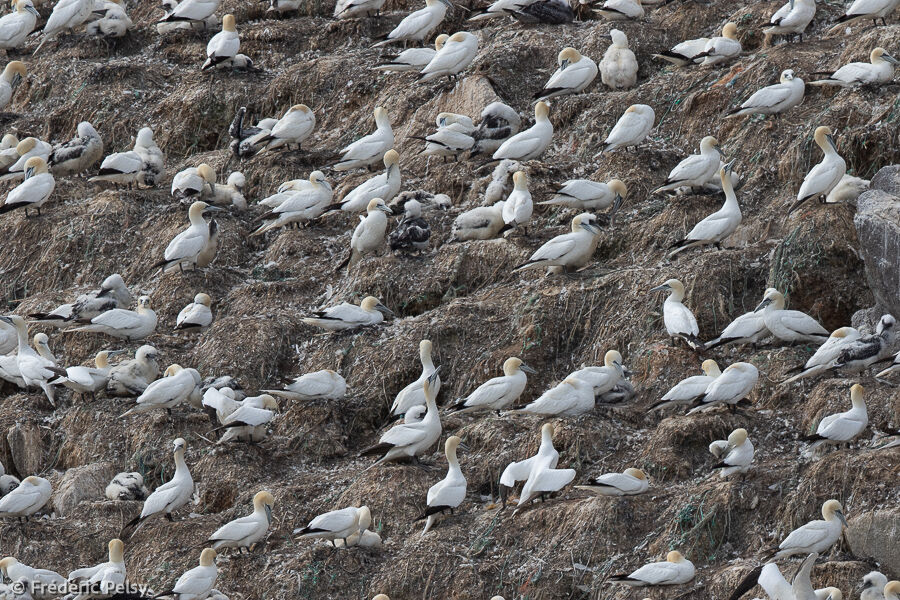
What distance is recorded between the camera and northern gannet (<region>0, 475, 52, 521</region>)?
1414 centimetres

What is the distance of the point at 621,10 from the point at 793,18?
2.64 m

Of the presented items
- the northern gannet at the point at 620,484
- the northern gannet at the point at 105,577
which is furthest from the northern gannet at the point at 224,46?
the northern gannet at the point at 620,484

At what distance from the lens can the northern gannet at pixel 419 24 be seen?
2036 centimetres

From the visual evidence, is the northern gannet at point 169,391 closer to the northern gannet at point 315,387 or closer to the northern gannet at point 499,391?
the northern gannet at point 315,387

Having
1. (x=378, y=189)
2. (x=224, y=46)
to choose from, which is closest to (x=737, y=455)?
(x=378, y=189)

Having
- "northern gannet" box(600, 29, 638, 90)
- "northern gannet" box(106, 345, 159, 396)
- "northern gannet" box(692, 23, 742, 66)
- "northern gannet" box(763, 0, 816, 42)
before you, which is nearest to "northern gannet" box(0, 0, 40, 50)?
"northern gannet" box(600, 29, 638, 90)

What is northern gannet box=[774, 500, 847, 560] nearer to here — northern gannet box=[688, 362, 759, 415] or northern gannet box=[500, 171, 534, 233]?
northern gannet box=[688, 362, 759, 415]

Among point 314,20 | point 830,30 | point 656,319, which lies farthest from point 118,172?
point 830,30

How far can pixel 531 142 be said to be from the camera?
56.7 feet

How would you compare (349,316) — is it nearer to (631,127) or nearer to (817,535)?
(631,127)

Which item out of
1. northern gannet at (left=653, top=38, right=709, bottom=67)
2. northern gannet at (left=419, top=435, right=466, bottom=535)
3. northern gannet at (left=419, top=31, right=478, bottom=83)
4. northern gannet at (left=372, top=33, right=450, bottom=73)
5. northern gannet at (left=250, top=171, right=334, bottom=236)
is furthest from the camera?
northern gannet at (left=372, top=33, right=450, bottom=73)

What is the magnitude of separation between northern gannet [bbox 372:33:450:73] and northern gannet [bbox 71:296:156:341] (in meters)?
4.82

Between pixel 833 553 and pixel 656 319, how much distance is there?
11.9 ft

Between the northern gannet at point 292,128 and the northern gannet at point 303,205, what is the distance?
1332 millimetres
